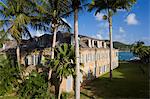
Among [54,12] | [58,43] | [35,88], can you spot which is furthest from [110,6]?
[35,88]

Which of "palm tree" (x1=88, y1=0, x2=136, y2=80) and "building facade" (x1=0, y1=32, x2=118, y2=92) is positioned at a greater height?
"palm tree" (x1=88, y1=0, x2=136, y2=80)

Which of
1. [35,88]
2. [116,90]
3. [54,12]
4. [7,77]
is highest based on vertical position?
[54,12]

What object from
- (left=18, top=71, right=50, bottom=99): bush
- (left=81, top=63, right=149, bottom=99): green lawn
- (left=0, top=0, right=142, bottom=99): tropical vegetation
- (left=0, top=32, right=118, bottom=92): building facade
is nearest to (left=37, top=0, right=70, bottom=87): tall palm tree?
(left=0, top=0, right=142, bottom=99): tropical vegetation

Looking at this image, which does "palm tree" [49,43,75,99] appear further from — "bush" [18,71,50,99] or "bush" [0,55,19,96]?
"bush" [0,55,19,96]

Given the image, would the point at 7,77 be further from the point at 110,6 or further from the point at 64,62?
the point at 110,6

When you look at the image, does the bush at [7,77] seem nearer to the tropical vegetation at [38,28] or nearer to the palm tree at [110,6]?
the tropical vegetation at [38,28]

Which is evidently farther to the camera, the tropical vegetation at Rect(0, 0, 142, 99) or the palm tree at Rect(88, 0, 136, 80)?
the palm tree at Rect(88, 0, 136, 80)

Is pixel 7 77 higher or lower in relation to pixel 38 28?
lower

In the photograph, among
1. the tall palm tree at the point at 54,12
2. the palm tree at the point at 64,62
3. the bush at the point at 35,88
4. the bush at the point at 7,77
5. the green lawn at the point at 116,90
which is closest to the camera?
the palm tree at the point at 64,62

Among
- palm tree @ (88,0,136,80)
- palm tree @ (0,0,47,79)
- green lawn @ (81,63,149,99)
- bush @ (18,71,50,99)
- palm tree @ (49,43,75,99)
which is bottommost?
green lawn @ (81,63,149,99)

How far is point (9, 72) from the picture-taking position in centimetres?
3058

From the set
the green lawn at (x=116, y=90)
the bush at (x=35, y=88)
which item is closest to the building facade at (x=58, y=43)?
the green lawn at (x=116, y=90)

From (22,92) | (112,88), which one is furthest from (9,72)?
(112,88)

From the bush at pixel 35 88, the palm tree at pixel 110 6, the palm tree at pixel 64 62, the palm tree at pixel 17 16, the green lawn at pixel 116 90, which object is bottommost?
the green lawn at pixel 116 90
